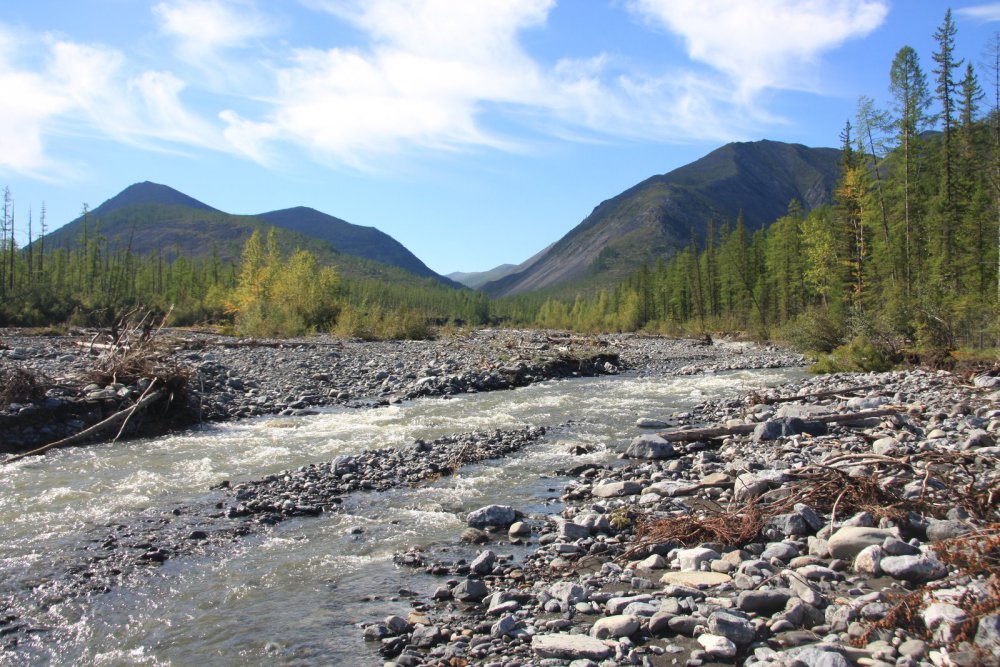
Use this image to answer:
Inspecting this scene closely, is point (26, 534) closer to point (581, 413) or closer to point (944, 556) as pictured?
point (944, 556)

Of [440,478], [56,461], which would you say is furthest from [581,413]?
[56,461]

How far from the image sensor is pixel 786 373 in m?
25.8

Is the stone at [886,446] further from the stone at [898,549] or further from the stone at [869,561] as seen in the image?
the stone at [869,561]

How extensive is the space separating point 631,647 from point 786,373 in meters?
24.4

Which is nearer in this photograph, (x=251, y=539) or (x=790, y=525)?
(x=790, y=525)

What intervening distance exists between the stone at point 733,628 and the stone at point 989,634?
1.21 m

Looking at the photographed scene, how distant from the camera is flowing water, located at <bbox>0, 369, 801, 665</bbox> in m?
4.80

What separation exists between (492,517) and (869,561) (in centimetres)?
394

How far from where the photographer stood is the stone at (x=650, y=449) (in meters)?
10.4

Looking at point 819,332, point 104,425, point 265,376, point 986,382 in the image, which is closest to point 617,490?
point 104,425

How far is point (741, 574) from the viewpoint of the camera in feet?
16.2

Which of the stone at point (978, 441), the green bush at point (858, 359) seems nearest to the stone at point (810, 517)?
the stone at point (978, 441)

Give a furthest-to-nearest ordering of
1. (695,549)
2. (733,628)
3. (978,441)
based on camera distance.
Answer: (978,441)
(695,549)
(733,628)

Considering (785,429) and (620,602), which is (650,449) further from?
(620,602)
